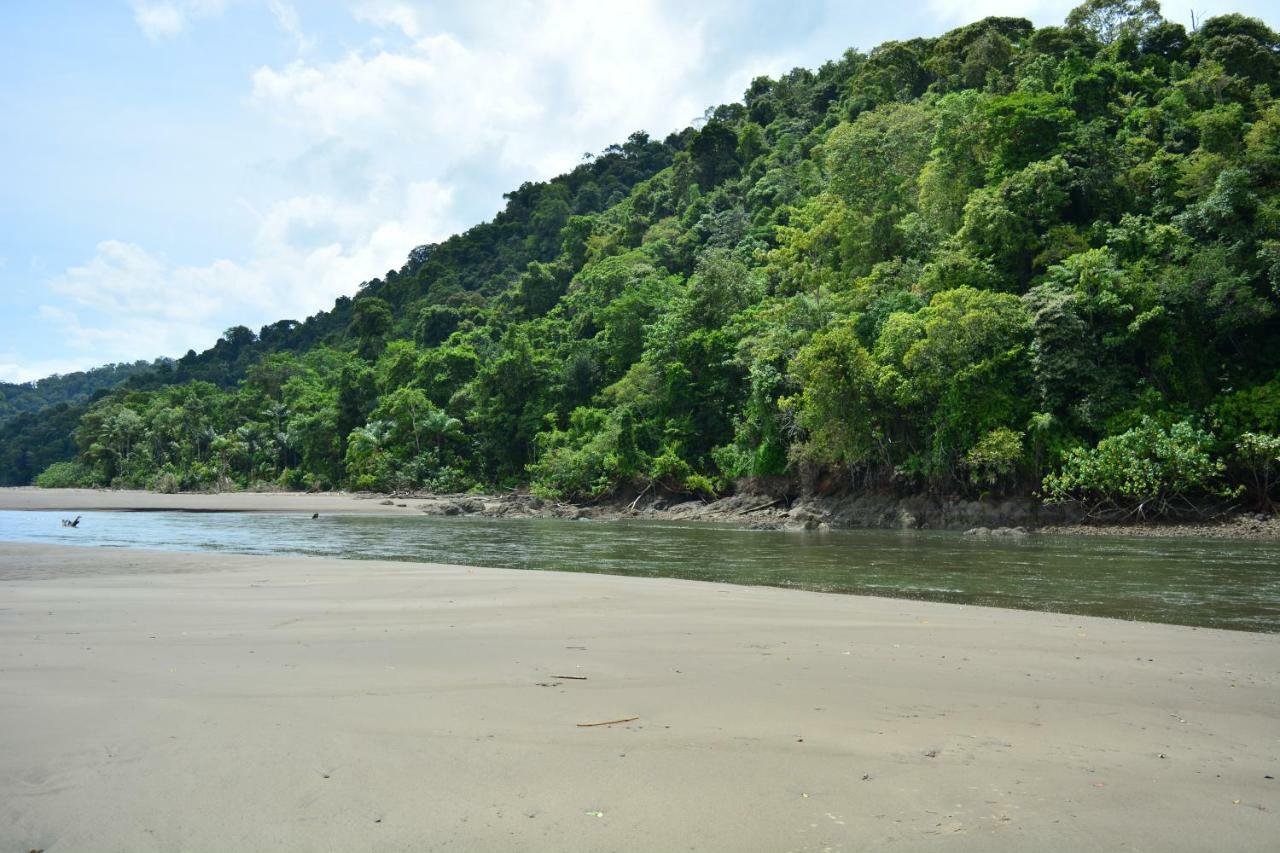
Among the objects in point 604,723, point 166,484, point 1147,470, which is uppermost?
point 1147,470

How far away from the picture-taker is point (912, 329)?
30812 millimetres

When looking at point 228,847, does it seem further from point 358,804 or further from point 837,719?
point 837,719

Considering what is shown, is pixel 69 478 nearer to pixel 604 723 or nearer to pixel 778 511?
pixel 778 511

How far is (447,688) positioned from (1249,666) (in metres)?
6.96

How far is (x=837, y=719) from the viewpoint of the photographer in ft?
15.9

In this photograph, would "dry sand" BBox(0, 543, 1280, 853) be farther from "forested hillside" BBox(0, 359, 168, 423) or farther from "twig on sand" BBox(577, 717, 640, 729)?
"forested hillside" BBox(0, 359, 168, 423)

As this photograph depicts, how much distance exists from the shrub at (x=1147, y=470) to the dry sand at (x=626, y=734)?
19140 mm

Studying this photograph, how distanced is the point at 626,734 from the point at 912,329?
2916cm

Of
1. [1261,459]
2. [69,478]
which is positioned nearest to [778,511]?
[1261,459]

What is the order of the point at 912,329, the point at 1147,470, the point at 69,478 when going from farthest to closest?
the point at 69,478, the point at 912,329, the point at 1147,470

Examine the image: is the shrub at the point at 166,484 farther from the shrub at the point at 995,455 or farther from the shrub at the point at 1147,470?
the shrub at the point at 1147,470

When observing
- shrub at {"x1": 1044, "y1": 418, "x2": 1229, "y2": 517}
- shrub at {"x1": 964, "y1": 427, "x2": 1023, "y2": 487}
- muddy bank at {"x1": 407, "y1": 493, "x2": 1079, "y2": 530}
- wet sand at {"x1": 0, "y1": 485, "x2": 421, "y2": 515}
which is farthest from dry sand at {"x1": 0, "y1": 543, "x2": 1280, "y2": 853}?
wet sand at {"x1": 0, "y1": 485, "x2": 421, "y2": 515}

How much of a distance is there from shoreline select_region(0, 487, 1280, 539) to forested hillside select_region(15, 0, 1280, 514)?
98 centimetres

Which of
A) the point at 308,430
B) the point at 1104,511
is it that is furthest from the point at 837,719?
the point at 308,430
